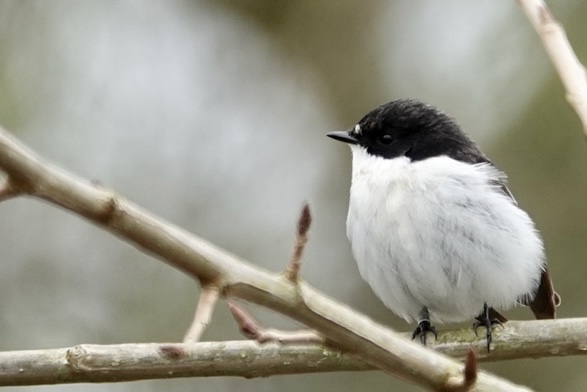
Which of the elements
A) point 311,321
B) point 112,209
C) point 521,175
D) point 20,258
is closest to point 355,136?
point 521,175

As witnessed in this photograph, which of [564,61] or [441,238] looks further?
[441,238]

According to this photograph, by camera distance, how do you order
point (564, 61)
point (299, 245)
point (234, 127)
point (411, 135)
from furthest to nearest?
point (234, 127) < point (411, 135) < point (564, 61) < point (299, 245)

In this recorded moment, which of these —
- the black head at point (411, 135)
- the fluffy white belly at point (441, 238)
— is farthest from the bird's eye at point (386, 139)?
the fluffy white belly at point (441, 238)

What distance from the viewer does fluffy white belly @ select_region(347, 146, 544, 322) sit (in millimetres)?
5191

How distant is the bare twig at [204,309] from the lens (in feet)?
7.59

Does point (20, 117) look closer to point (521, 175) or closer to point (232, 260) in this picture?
point (521, 175)

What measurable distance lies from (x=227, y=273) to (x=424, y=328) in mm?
3054

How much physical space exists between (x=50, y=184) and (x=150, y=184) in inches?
303

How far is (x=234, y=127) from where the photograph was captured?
Result: 33.3ft

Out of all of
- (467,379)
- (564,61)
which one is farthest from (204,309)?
(564,61)

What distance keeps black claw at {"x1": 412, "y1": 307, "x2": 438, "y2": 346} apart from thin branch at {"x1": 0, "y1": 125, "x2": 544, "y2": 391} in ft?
6.65

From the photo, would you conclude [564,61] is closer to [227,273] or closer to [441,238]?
[227,273]

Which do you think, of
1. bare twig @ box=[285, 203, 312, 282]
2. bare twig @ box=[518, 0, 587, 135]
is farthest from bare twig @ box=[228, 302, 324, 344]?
bare twig @ box=[518, 0, 587, 135]

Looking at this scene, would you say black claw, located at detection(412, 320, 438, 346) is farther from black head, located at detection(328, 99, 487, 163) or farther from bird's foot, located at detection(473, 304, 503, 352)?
black head, located at detection(328, 99, 487, 163)
